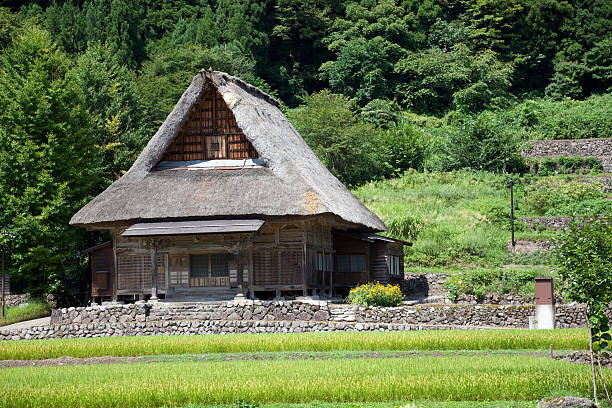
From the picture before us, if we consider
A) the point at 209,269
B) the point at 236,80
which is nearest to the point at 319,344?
the point at 209,269

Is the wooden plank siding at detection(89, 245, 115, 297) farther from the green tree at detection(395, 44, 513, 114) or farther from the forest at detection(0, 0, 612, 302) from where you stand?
the green tree at detection(395, 44, 513, 114)

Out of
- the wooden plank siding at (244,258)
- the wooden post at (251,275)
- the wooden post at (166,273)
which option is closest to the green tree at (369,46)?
the wooden plank siding at (244,258)

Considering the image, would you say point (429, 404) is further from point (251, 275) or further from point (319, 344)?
point (251, 275)

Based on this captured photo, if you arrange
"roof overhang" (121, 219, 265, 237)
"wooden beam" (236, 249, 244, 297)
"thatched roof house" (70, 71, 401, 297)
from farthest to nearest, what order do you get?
"wooden beam" (236, 249, 244, 297)
"thatched roof house" (70, 71, 401, 297)
"roof overhang" (121, 219, 265, 237)

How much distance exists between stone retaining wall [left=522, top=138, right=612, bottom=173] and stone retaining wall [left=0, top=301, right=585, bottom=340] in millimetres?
31973

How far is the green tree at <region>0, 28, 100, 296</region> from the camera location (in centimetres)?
3366

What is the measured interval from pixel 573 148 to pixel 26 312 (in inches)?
1569

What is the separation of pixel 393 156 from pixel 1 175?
34.0 m

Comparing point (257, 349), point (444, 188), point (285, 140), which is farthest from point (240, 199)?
point (444, 188)

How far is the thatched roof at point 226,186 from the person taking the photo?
30.6 metres

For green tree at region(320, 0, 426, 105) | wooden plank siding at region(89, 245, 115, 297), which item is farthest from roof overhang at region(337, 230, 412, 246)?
green tree at region(320, 0, 426, 105)

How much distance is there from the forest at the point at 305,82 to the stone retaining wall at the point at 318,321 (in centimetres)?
685

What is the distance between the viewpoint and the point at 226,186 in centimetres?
3192

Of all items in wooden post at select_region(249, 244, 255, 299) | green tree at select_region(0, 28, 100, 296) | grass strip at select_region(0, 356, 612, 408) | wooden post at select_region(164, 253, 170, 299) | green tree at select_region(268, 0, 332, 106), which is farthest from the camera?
Result: green tree at select_region(268, 0, 332, 106)
